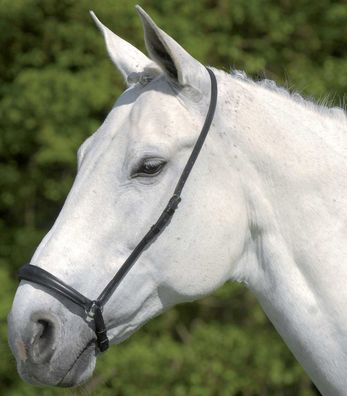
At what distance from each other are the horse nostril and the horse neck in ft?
1.98

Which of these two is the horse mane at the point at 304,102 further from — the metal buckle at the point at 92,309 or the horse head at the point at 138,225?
the metal buckle at the point at 92,309

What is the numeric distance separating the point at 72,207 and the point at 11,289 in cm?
320

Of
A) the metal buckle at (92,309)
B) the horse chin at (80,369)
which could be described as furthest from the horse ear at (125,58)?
the horse chin at (80,369)

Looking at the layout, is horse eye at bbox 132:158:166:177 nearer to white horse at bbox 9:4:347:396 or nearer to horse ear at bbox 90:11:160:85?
white horse at bbox 9:4:347:396

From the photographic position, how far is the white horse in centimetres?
239

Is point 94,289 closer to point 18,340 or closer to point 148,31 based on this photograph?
point 18,340

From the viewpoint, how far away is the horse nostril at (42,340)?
2.35 meters

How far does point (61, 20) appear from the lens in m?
5.93

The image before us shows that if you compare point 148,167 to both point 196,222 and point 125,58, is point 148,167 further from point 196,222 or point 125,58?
point 125,58

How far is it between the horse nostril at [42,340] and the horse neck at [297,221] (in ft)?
1.98

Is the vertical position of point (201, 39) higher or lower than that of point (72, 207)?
lower

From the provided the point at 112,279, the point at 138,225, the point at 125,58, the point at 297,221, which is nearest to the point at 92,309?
the point at 112,279

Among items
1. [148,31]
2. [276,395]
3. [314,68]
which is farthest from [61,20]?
[148,31]

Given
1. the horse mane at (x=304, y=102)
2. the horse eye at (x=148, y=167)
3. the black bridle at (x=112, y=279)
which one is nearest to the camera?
the black bridle at (x=112, y=279)
